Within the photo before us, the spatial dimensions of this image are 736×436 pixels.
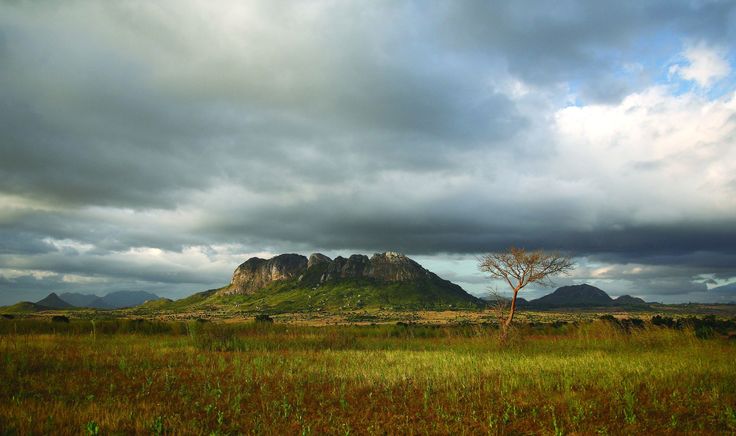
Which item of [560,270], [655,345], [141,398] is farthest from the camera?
[560,270]

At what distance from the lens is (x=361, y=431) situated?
8.80 metres

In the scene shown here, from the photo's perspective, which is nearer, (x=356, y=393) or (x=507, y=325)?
(x=356, y=393)

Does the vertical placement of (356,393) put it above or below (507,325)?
below

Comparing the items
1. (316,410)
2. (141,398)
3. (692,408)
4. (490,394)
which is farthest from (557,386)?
(141,398)

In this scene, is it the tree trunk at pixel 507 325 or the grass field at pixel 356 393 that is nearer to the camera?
the grass field at pixel 356 393

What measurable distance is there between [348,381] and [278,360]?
5913 mm

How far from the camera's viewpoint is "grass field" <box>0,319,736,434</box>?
8.94 metres

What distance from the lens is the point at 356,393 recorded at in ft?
39.6

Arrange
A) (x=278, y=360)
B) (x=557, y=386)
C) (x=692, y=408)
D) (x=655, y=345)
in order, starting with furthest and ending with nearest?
(x=655, y=345) < (x=278, y=360) < (x=557, y=386) < (x=692, y=408)

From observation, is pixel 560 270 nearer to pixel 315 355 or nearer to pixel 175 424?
pixel 315 355

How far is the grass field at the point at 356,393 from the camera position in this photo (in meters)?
8.94

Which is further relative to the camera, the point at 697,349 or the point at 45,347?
the point at 697,349

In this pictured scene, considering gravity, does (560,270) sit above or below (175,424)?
above

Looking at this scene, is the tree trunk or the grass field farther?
the tree trunk
